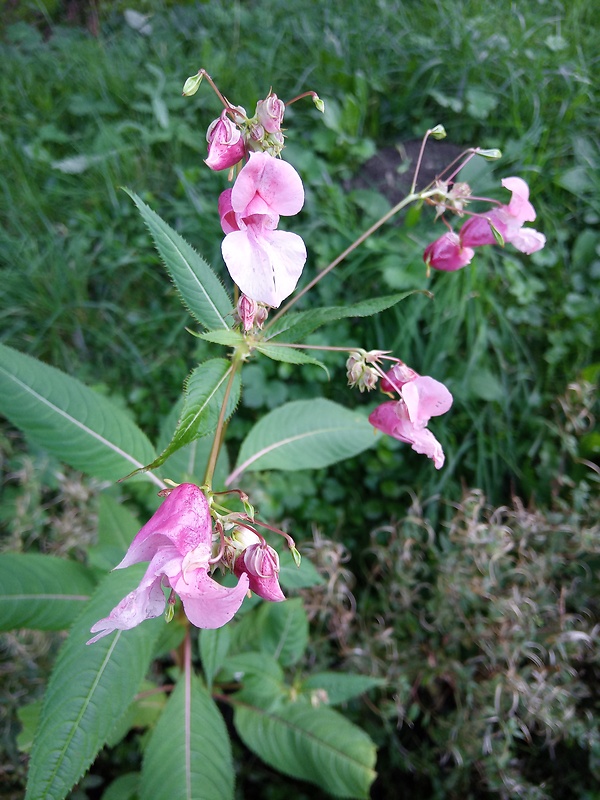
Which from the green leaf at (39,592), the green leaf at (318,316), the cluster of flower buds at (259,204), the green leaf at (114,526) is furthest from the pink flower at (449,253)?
the green leaf at (39,592)

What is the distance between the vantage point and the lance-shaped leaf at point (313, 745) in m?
1.38

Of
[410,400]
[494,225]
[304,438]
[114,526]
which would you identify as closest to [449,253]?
[494,225]

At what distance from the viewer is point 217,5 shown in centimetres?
330

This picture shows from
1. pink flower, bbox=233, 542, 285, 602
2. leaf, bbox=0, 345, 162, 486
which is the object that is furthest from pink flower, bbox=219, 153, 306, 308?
leaf, bbox=0, 345, 162, 486

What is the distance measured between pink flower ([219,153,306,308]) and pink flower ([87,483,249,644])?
303 millimetres

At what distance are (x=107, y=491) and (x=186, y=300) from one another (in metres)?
1.24

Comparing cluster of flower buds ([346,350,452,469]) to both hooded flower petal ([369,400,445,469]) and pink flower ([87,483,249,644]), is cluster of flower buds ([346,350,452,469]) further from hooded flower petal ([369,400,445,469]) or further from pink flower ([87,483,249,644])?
pink flower ([87,483,249,644])

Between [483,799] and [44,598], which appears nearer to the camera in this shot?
[44,598]

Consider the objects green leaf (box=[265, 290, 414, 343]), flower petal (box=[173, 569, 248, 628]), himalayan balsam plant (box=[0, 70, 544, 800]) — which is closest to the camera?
flower petal (box=[173, 569, 248, 628])

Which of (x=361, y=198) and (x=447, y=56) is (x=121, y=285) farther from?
(x=447, y=56)

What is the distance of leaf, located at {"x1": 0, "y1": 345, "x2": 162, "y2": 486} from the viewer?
45.7 inches

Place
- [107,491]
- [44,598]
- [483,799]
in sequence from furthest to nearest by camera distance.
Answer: [107,491]
[483,799]
[44,598]

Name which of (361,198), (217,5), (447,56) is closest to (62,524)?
(361,198)

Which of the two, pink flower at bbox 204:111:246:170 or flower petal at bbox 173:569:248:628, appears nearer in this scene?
flower petal at bbox 173:569:248:628
